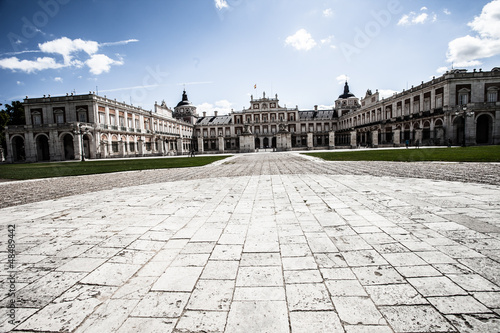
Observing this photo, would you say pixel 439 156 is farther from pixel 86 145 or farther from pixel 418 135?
pixel 86 145

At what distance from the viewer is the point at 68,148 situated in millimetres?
36000

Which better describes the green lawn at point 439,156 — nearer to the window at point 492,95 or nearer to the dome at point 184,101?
the window at point 492,95

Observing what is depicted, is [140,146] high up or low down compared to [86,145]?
down

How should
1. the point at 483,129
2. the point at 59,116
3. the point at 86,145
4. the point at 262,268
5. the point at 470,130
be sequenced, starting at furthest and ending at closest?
the point at 59,116 → the point at 86,145 → the point at 483,129 → the point at 470,130 → the point at 262,268

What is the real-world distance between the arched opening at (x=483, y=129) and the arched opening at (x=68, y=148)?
5586 cm

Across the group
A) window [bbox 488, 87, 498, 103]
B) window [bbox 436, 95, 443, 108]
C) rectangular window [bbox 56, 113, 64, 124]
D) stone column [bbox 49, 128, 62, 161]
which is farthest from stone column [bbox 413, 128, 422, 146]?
rectangular window [bbox 56, 113, 64, 124]

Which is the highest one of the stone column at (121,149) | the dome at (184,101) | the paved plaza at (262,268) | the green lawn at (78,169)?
the dome at (184,101)

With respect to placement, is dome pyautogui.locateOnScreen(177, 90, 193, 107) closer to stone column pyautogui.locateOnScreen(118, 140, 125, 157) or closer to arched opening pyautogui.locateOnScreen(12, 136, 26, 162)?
stone column pyautogui.locateOnScreen(118, 140, 125, 157)

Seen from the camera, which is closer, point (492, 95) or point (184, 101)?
point (492, 95)

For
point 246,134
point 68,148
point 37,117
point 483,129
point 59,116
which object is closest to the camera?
point 483,129

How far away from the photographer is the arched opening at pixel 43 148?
118 ft

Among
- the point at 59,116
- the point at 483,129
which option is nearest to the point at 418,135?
the point at 483,129

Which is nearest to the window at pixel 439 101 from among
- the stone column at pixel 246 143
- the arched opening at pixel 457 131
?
the arched opening at pixel 457 131

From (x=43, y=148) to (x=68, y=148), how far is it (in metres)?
4.41
